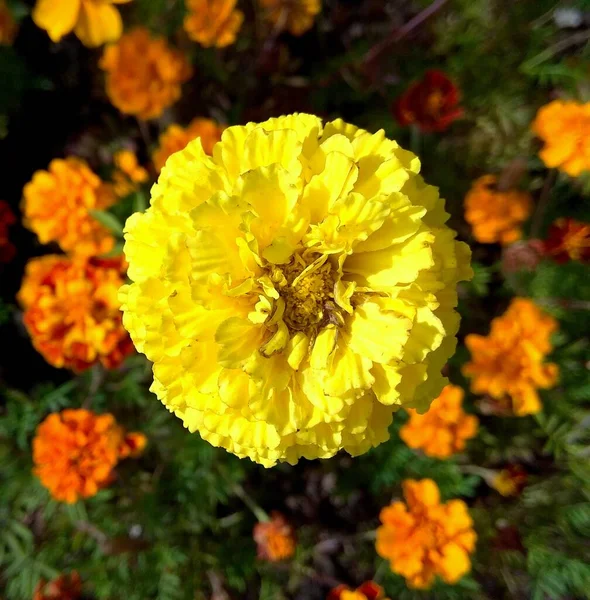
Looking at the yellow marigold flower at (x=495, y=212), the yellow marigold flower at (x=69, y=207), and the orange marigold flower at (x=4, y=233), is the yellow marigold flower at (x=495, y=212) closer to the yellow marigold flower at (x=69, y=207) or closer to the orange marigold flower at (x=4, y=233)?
the yellow marigold flower at (x=69, y=207)

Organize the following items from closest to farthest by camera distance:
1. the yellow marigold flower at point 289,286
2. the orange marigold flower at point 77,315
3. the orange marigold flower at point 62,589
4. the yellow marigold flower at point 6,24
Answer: the yellow marigold flower at point 289,286 < the orange marigold flower at point 77,315 < the orange marigold flower at point 62,589 < the yellow marigold flower at point 6,24

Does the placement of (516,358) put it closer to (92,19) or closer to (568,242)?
(568,242)

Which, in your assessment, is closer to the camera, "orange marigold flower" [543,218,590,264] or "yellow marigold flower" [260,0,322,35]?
"orange marigold flower" [543,218,590,264]

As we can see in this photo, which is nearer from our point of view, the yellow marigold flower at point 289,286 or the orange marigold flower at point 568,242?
the yellow marigold flower at point 289,286

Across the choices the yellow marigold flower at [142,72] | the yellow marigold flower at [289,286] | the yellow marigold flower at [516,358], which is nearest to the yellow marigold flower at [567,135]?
the yellow marigold flower at [516,358]

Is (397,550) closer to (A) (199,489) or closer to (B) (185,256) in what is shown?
(A) (199,489)

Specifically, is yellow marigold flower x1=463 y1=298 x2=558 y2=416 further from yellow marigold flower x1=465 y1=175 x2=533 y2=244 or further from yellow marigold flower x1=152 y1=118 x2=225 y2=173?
yellow marigold flower x1=152 y1=118 x2=225 y2=173

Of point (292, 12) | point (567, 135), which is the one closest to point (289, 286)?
point (567, 135)

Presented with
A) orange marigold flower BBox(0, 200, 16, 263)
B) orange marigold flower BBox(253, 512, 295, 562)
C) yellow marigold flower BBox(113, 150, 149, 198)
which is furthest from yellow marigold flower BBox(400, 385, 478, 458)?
orange marigold flower BBox(0, 200, 16, 263)
